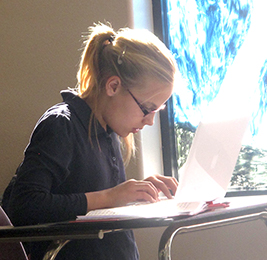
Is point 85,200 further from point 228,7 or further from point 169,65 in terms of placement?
point 228,7

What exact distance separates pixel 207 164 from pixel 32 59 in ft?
5.88

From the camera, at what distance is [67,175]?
111cm

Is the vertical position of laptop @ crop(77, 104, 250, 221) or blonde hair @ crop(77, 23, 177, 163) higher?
blonde hair @ crop(77, 23, 177, 163)

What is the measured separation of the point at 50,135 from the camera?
107cm

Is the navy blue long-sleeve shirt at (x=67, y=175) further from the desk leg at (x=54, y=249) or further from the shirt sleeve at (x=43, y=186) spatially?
the desk leg at (x=54, y=249)

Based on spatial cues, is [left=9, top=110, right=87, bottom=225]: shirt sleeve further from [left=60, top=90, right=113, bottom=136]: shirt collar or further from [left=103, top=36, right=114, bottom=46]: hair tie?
[left=103, top=36, right=114, bottom=46]: hair tie

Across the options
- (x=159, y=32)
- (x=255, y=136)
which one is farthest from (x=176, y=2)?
(x=255, y=136)

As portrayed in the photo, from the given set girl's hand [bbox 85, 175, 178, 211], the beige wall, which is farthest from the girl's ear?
the beige wall

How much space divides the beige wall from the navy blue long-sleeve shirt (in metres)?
1.13

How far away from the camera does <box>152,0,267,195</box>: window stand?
2.12 metres

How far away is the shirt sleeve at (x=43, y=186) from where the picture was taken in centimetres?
97

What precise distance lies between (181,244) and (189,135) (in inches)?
23.7

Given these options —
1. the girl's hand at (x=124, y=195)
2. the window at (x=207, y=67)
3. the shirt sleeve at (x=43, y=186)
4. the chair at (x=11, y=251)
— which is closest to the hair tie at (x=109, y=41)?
the shirt sleeve at (x=43, y=186)

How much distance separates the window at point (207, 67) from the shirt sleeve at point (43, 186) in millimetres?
1186
